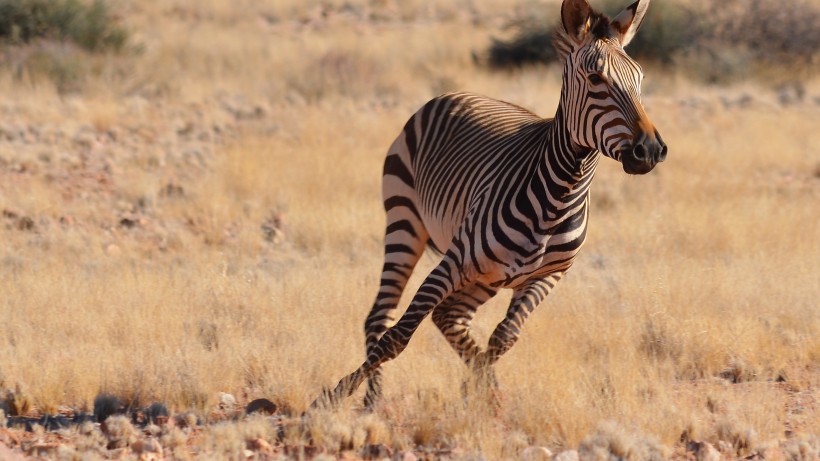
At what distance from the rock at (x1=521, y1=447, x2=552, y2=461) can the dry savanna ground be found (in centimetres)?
2

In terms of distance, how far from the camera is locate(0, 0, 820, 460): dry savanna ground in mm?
5973

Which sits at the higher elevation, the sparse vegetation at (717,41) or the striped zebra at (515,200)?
the sparse vegetation at (717,41)

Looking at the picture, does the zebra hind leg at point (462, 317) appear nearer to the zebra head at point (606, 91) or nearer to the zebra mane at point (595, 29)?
the zebra head at point (606, 91)

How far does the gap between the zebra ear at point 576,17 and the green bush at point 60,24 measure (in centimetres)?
1483

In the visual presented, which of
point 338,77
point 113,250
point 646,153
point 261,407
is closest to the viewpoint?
point 646,153

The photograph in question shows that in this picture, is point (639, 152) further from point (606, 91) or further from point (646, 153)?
point (606, 91)

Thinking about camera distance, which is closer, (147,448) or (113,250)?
(147,448)

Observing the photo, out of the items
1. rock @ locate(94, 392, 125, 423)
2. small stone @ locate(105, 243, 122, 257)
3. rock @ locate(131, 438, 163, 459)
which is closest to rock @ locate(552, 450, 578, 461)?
rock @ locate(131, 438, 163, 459)

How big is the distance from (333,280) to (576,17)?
3958 millimetres

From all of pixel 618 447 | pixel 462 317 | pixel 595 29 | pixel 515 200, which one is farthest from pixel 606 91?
pixel 462 317

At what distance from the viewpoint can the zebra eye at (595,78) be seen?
18.1ft

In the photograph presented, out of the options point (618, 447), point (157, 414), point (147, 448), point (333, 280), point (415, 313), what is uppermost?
point (333, 280)

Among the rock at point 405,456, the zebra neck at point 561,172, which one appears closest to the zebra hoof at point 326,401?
the rock at point 405,456

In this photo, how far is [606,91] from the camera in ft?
18.0
